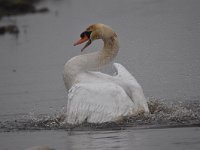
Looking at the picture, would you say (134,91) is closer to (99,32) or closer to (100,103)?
(100,103)

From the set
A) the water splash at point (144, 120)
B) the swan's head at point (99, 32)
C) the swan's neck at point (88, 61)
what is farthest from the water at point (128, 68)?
the swan's head at point (99, 32)

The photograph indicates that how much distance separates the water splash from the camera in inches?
557

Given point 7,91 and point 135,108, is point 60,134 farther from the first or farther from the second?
point 7,91

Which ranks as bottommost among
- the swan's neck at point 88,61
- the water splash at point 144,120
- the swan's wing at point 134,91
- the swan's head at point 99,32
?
the water splash at point 144,120

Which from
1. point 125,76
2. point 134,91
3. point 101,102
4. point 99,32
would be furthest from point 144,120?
point 99,32

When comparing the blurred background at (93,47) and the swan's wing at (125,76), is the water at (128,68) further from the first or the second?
the swan's wing at (125,76)

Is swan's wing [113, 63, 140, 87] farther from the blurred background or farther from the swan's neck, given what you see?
the blurred background

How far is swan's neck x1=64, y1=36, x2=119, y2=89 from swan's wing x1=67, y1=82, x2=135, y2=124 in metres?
0.92

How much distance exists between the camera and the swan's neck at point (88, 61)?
1534 cm

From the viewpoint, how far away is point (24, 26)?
39.8m

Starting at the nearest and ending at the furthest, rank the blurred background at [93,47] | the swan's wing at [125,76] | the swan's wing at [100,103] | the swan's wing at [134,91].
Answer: the swan's wing at [100,103] → the swan's wing at [134,91] → the swan's wing at [125,76] → the blurred background at [93,47]

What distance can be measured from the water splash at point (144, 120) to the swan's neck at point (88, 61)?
2.62 feet

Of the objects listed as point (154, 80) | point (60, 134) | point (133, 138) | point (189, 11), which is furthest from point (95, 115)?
point (189, 11)

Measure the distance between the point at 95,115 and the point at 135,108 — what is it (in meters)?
0.73
